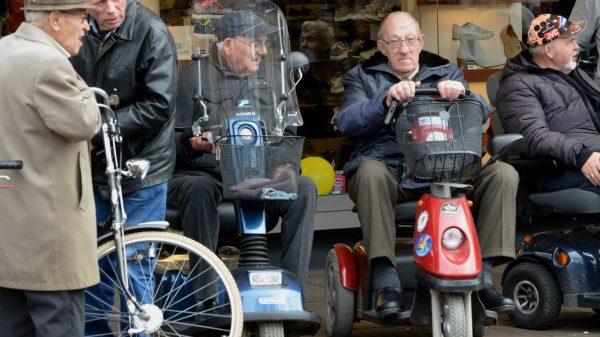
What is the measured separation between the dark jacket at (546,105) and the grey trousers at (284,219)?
1.53 m

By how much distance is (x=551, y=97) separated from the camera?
7.26 meters

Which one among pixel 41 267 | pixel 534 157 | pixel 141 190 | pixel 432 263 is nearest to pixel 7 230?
pixel 41 267

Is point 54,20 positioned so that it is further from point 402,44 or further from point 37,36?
point 402,44

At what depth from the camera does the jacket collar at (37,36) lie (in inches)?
193

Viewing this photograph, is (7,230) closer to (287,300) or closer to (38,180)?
(38,180)

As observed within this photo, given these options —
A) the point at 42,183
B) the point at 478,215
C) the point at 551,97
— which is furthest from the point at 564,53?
the point at 42,183

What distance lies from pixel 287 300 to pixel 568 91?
245 centimetres

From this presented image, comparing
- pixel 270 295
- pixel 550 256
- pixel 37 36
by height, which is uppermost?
pixel 37 36

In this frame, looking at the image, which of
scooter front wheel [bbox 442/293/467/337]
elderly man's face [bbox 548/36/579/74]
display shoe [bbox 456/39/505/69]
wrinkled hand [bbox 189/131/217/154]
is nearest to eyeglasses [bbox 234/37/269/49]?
wrinkled hand [bbox 189/131/217/154]

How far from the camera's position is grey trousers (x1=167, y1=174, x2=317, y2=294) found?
6.18m

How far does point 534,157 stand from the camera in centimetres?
706

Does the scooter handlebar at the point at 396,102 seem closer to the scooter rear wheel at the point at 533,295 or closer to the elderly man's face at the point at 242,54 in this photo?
the elderly man's face at the point at 242,54

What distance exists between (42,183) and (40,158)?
0.31ft

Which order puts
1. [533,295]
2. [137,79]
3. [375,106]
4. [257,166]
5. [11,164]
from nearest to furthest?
1. [11,164]
2. [257,166]
3. [137,79]
4. [375,106]
5. [533,295]
